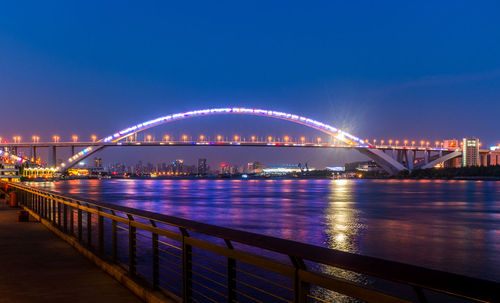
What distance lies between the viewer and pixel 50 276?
21.9ft

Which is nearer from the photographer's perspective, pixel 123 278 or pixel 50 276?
pixel 123 278

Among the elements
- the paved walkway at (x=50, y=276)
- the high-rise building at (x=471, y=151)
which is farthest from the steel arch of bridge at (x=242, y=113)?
the paved walkway at (x=50, y=276)

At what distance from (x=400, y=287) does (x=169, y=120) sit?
121166 millimetres

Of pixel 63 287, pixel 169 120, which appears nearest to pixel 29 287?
pixel 63 287

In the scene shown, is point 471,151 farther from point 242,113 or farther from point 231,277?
point 231,277

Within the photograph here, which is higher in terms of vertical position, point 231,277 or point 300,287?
point 300,287

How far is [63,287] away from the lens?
6.02m

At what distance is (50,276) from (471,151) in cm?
16180

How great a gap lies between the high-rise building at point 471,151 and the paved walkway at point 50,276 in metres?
157

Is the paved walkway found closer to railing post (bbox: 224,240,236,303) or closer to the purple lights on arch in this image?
railing post (bbox: 224,240,236,303)

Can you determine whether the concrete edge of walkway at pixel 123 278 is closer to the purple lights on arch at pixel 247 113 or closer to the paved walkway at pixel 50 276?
the paved walkway at pixel 50 276

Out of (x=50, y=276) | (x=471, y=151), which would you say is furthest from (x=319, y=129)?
(x=50, y=276)

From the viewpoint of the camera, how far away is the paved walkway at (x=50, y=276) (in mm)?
5575

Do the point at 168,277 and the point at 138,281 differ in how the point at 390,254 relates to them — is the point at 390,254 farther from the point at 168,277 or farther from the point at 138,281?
the point at 138,281
